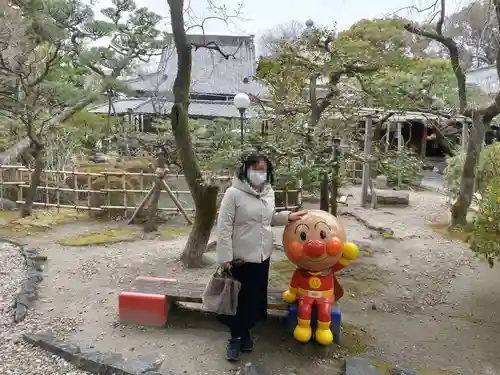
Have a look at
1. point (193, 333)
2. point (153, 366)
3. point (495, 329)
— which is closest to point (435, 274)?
point (495, 329)

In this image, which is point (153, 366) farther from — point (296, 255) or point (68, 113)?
point (68, 113)

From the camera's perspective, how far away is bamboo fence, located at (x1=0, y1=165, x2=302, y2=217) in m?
8.38

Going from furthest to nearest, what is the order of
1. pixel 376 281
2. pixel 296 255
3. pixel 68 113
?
pixel 68 113 → pixel 376 281 → pixel 296 255

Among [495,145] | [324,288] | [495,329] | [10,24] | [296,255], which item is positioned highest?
[10,24]

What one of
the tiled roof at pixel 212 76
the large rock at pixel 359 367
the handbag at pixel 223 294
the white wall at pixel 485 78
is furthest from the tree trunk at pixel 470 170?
the tiled roof at pixel 212 76

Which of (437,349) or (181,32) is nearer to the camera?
(437,349)

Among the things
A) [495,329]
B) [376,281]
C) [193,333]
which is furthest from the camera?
[376,281]

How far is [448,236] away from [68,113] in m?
9.75

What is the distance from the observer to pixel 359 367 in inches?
121

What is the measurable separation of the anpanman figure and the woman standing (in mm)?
236

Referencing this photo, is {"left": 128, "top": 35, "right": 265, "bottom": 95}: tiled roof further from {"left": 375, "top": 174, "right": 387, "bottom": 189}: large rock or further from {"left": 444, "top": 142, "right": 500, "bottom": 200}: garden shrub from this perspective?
{"left": 444, "top": 142, "right": 500, "bottom": 200}: garden shrub

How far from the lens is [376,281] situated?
5.32m

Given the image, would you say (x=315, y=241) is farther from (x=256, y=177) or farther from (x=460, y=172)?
(x=460, y=172)

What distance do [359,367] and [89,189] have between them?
667 cm
